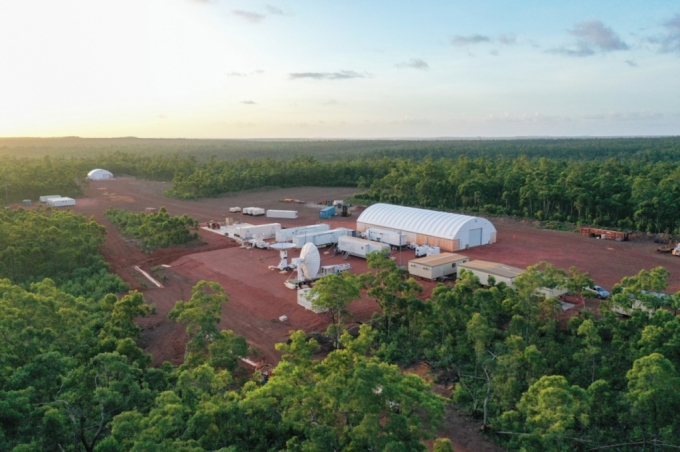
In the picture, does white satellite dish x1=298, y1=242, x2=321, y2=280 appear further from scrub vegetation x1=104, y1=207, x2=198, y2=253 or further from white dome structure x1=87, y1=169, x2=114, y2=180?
white dome structure x1=87, y1=169, x2=114, y2=180

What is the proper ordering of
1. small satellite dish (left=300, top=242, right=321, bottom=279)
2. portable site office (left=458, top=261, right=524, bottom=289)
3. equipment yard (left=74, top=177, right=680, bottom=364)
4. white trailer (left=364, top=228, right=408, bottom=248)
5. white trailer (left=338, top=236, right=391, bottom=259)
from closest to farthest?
equipment yard (left=74, top=177, right=680, bottom=364)
portable site office (left=458, top=261, right=524, bottom=289)
small satellite dish (left=300, top=242, right=321, bottom=279)
white trailer (left=338, top=236, right=391, bottom=259)
white trailer (left=364, top=228, right=408, bottom=248)

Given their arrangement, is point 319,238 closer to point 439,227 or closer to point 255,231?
point 255,231

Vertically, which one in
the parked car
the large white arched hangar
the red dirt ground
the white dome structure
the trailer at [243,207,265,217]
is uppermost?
the white dome structure

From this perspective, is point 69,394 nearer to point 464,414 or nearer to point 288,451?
point 288,451

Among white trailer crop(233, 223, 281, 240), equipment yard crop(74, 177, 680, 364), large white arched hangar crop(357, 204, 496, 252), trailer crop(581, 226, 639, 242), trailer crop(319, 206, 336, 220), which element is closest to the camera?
equipment yard crop(74, 177, 680, 364)

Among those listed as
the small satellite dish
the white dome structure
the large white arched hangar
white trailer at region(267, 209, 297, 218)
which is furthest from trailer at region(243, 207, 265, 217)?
the white dome structure

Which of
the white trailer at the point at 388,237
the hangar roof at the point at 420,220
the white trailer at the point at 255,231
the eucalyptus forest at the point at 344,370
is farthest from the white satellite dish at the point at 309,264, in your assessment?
the white trailer at the point at 255,231
